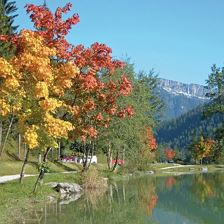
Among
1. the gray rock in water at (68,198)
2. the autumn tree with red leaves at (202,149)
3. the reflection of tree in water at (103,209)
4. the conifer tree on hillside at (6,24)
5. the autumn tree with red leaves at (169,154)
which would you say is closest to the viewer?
the reflection of tree in water at (103,209)

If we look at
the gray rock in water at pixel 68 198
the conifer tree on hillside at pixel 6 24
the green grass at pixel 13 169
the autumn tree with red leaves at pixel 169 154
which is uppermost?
the conifer tree on hillside at pixel 6 24

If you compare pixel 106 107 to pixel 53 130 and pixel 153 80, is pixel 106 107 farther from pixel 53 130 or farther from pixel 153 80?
pixel 153 80

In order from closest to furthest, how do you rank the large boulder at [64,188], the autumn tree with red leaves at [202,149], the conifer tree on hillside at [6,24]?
the large boulder at [64,188] < the conifer tree on hillside at [6,24] < the autumn tree with red leaves at [202,149]

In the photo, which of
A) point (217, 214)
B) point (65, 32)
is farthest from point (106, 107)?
point (217, 214)

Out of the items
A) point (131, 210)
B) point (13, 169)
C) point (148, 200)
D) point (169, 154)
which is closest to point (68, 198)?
point (148, 200)

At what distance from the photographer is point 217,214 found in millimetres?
26297

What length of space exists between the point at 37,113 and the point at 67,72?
327 centimetres

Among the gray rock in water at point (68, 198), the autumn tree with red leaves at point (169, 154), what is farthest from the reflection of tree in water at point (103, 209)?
the autumn tree with red leaves at point (169, 154)

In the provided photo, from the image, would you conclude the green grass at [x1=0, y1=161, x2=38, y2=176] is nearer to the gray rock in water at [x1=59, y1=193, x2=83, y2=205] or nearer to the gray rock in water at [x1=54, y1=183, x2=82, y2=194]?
the gray rock in water at [x1=54, y1=183, x2=82, y2=194]

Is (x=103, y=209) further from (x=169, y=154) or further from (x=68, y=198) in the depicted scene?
(x=169, y=154)

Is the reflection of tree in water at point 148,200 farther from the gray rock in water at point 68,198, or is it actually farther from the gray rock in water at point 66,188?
the gray rock in water at point 66,188

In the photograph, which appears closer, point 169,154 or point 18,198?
point 18,198

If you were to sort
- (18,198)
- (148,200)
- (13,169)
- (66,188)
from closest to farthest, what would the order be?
(18,198)
(148,200)
(66,188)
(13,169)

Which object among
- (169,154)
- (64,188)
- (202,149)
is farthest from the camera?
(169,154)
